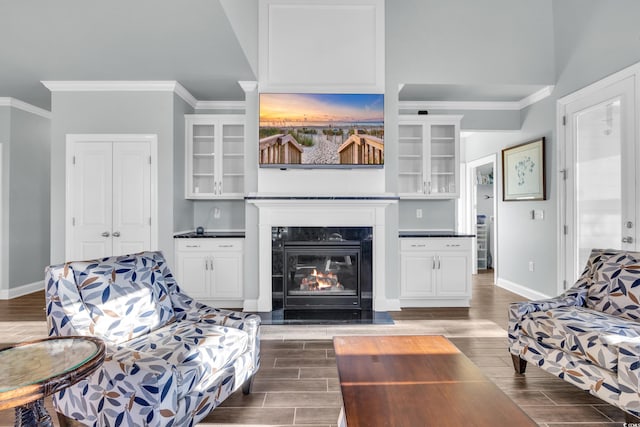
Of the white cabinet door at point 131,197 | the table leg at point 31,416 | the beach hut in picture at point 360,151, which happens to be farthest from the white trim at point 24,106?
the table leg at point 31,416

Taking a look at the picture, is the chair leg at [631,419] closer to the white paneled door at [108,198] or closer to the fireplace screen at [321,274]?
the fireplace screen at [321,274]

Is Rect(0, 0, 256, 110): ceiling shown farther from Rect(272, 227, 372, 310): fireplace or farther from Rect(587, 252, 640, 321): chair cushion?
Rect(587, 252, 640, 321): chair cushion

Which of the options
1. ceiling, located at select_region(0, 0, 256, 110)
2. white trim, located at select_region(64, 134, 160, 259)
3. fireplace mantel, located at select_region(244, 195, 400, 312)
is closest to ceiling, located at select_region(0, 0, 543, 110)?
ceiling, located at select_region(0, 0, 256, 110)

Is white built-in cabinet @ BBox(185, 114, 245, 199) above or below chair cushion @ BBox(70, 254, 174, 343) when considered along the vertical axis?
above

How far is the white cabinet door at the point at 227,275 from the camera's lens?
434 cm

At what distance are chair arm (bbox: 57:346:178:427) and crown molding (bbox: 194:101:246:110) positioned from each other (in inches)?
157

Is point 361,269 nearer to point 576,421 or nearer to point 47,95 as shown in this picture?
point 576,421

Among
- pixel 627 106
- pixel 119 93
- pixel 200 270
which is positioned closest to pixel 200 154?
pixel 119 93

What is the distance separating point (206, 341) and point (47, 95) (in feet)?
15.5

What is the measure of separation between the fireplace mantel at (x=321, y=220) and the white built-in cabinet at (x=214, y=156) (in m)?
0.84

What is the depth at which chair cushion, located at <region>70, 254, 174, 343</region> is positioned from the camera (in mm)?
1996

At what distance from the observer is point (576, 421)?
6.54 ft

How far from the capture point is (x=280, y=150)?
4.11 meters

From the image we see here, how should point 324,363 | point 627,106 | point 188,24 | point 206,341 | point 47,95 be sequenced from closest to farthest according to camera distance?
point 206,341 → point 324,363 → point 188,24 → point 627,106 → point 47,95
